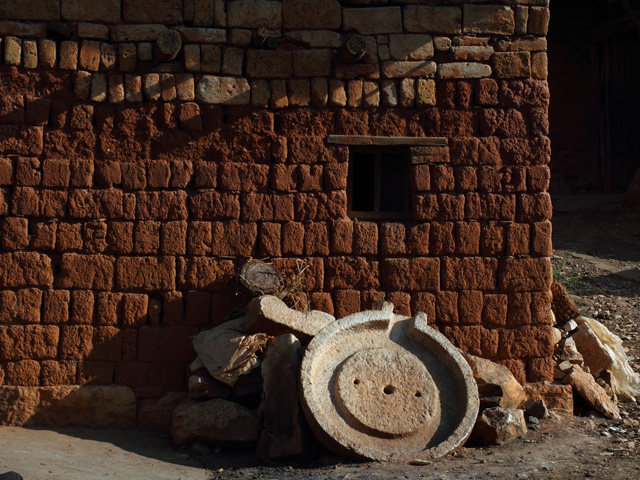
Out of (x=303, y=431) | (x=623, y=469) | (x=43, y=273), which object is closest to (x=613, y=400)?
(x=623, y=469)

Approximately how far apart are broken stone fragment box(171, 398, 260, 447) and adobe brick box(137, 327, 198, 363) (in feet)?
2.28

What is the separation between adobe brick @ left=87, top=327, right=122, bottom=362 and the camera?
21.5 ft

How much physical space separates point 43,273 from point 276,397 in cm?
243

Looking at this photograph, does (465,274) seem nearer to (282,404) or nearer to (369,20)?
(282,404)

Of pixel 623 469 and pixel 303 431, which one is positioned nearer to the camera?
pixel 623 469

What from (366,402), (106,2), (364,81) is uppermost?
(106,2)

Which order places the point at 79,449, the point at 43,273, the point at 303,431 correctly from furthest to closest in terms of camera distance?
the point at 43,273 < the point at 79,449 < the point at 303,431

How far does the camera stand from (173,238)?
6.57m

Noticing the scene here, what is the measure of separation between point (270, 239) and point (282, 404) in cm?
159

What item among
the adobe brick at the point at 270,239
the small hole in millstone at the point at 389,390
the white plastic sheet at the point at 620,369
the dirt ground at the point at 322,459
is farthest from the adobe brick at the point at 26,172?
the white plastic sheet at the point at 620,369

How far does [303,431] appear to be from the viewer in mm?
5559

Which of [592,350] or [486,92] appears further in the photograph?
[592,350]

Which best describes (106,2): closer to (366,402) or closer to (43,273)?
(43,273)

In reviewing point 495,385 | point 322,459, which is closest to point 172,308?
point 322,459
